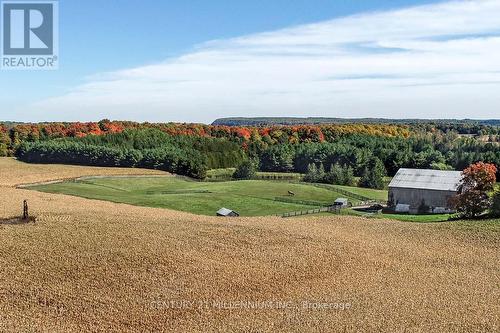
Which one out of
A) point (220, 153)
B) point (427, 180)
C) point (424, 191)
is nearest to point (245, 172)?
point (220, 153)

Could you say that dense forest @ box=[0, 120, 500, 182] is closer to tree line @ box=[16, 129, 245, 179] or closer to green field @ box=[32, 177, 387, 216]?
tree line @ box=[16, 129, 245, 179]

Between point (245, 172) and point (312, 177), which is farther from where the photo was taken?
point (245, 172)

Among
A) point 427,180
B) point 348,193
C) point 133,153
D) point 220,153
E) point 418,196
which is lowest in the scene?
point 348,193

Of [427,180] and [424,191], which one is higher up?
[427,180]

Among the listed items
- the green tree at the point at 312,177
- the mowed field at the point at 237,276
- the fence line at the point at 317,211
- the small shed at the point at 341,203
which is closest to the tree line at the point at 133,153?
the green tree at the point at 312,177

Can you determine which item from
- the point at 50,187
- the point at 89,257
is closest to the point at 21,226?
the point at 89,257

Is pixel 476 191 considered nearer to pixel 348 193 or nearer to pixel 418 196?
pixel 418 196

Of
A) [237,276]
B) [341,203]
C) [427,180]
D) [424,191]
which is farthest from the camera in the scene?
[341,203]
